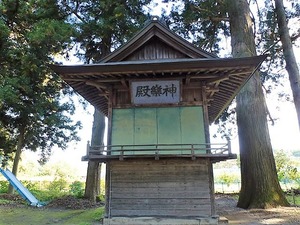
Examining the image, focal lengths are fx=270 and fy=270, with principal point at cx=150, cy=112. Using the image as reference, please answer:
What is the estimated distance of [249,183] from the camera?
9.62 metres

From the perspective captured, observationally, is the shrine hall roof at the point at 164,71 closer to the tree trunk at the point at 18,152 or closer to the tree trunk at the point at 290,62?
the tree trunk at the point at 290,62

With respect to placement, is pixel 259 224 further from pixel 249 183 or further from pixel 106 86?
pixel 106 86

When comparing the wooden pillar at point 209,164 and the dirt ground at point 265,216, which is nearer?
the wooden pillar at point 209,164

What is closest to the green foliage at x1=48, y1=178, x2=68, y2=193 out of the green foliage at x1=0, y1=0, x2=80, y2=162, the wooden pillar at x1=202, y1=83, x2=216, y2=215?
the green foliage at x1=0, y1=0, x2=80, y2=162

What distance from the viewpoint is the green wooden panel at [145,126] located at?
7.27 meters

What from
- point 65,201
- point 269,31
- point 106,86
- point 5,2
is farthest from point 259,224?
point 5,2

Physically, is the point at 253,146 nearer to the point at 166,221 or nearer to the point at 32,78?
the point at 166,221

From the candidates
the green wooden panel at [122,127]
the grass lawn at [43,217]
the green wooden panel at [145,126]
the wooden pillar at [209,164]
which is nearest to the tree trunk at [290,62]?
the wooden pillar at [209,164]

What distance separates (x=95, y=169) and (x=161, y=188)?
6.73 m

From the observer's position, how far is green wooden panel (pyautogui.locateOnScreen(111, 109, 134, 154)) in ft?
24.1

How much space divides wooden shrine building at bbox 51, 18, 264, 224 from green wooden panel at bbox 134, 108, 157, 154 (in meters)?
0.03

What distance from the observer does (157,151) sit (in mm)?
6758

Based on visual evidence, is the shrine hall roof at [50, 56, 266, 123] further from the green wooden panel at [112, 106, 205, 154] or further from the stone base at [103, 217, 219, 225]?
the stone base at [103, 217, 219, 225]

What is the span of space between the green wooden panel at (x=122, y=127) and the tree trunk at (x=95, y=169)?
5.63 m
